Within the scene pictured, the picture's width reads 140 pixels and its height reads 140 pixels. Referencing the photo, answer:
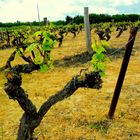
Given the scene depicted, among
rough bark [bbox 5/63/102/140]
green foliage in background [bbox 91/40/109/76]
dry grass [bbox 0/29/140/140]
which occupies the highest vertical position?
green foliage in background [bbox 91/40/109/76]

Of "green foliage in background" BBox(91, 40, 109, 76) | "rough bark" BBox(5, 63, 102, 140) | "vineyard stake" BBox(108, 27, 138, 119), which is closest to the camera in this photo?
"rough bark" BBox(5, 63, 102, 140)

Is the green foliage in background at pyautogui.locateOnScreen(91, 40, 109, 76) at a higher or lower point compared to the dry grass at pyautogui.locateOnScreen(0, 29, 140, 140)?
higher

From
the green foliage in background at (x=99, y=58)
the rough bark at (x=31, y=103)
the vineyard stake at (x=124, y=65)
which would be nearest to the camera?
the rough bark at (x=31, y=103)

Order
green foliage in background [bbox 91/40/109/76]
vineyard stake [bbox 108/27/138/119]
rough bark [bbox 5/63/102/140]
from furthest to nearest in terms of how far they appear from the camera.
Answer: vineyard stake [bbox 108/27/138/119], green foliage in background [bbox 91/40/109/76], rough bark [bbox 5/63/102/140]

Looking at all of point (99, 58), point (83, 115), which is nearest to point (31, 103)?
point (99, 58)

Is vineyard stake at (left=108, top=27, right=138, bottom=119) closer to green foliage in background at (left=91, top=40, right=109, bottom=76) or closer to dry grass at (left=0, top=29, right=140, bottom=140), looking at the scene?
→ dry grass at (left=0, top=29, right=140, bottom=140)

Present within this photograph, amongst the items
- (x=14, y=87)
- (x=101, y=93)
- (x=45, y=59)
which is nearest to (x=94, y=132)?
(x=45, y=59)

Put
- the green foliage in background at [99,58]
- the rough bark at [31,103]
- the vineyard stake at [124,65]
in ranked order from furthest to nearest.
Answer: the vineyard stake at [124,65]
the green foliage in background at [99,58]
the rough bark at [31,103]

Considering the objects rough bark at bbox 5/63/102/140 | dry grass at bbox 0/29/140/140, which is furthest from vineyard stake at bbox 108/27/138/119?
rough bark at bbox 5/63/102/140

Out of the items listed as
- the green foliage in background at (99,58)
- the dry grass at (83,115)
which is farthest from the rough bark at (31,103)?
the dry grass at (83,115)

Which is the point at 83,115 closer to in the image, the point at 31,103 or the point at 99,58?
the point at 99,58

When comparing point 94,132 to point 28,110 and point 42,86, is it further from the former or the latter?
point 42,86

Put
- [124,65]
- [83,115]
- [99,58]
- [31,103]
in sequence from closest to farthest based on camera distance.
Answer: [31,103] → [99,58] → [124,65] → [83,115]

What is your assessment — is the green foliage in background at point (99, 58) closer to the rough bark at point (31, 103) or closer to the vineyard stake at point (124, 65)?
the rough bark at point (31, 103)
